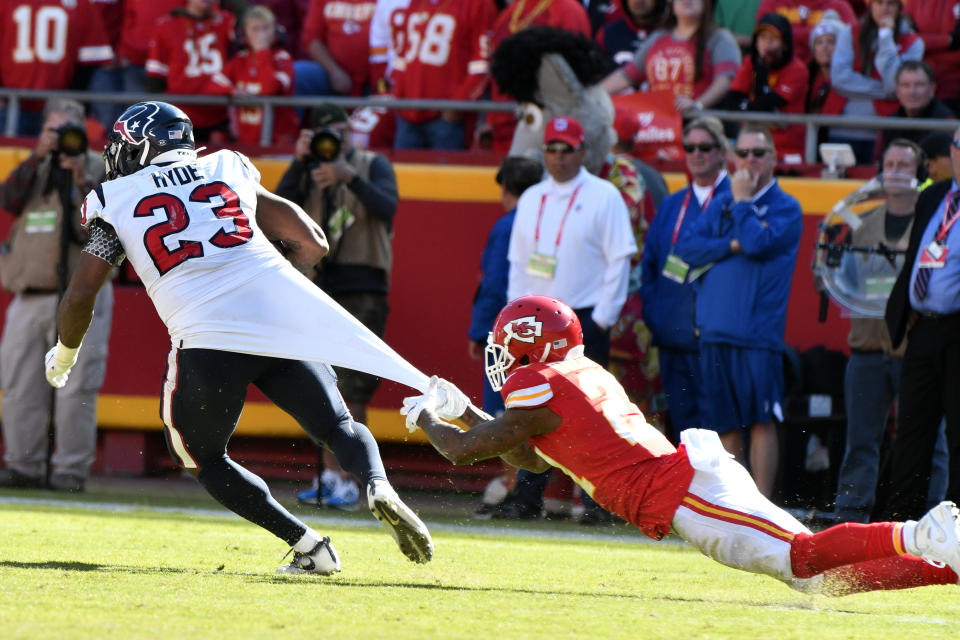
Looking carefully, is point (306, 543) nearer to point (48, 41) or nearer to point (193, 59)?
point (193, 59)

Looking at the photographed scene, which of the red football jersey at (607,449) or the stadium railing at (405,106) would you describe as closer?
the red football jersey at (607,449)

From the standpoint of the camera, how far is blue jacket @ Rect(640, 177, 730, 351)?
365 inches

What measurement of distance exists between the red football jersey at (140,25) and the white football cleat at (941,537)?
899cm

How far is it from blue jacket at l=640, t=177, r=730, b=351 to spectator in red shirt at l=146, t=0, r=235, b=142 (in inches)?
162

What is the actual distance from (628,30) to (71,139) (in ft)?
14.7

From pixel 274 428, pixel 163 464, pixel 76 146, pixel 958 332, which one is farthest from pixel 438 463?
pixel 958 332

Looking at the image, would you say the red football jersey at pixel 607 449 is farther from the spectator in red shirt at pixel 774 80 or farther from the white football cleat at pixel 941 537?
the spectator in red shirt at pixel 774 80

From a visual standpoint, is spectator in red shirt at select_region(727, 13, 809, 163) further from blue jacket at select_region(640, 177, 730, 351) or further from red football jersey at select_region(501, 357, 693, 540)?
red football jersey at select_region(501, 357, 693, 540)

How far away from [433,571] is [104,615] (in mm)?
1938

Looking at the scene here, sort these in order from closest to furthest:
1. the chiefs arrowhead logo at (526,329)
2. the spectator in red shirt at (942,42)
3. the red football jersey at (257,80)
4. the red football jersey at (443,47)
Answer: the chiefs arrowhead logo at (526,329)
the spectator in red shirt at (942,42)
the red football jersey at (443,47)
the red football jersey at (257,80)

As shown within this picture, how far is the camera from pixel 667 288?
9.38 meters

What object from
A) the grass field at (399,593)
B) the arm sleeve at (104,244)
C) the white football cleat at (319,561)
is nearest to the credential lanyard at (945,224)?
the grass field at (399,593)

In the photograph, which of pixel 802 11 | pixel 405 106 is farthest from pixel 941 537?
pixel 802 11

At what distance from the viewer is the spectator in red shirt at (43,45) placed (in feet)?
40.2
